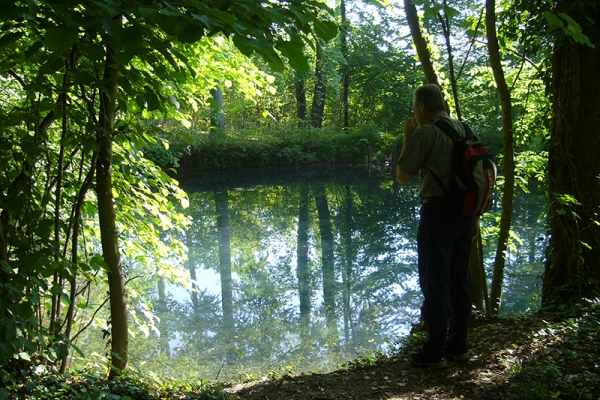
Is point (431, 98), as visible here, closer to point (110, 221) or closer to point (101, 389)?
point (110, 221)

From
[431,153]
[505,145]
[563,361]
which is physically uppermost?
[505,145]

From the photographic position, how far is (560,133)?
369cm

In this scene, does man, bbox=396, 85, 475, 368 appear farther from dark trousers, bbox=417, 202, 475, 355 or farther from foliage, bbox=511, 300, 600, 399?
foliage, bbox=511, 300, 600, 399

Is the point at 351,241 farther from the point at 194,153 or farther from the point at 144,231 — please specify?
the point at 194,153

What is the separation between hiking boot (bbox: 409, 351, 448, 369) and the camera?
9.18ft

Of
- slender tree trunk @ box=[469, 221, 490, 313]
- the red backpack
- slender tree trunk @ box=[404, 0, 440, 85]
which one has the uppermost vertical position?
slender tree trunk @ box=[404, 0, 440, 85]

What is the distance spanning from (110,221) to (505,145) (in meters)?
2.86

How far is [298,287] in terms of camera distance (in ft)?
25.2

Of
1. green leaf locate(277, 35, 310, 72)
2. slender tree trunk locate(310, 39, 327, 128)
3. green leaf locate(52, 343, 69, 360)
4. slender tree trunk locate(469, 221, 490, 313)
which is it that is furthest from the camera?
slender tree trunk locate(310, 39, 327, 128)

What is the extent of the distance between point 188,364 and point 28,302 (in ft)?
11.9

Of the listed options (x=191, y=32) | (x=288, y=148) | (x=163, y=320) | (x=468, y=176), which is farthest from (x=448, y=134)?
(x=288, y=148)

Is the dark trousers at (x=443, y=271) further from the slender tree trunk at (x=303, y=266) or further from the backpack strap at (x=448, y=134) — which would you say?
the slender tree trunk at (x=303, y=266)

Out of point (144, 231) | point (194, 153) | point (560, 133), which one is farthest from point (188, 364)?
point (194, 153)

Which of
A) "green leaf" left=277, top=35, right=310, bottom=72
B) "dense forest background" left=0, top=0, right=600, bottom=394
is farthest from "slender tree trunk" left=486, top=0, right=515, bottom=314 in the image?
"green leaf" left=277, top=35, right=310, bottom=72
